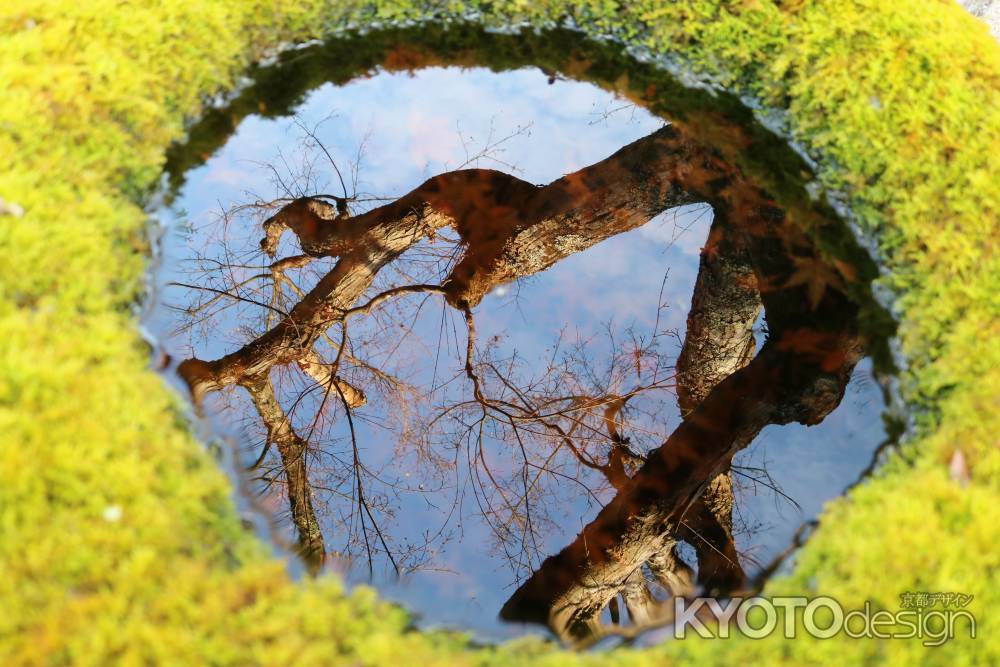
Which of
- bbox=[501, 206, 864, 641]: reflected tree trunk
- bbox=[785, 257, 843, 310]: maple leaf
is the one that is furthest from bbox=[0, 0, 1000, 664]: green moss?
bbox=[501, 206, 864, 641]: reflected tree trunk

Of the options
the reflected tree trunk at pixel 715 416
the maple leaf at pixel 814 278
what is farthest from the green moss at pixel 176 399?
the reflected tree trunk at pixel 715 416

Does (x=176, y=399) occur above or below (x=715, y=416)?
above

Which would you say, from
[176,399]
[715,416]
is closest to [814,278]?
[715,416]

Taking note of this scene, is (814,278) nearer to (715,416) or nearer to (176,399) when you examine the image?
(715,416)

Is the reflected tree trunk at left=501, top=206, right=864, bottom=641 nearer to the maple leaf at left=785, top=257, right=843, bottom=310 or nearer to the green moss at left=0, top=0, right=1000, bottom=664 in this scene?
the maple leaf at left=785, top=257, right=843, bottom=310

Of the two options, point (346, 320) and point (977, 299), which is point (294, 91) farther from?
point (977, 299)

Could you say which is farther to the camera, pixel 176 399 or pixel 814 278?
pixel 814 278
